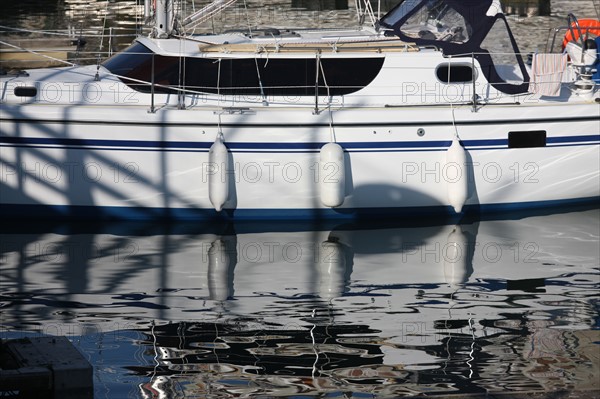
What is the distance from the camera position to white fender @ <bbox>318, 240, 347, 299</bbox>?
10539 millimetres

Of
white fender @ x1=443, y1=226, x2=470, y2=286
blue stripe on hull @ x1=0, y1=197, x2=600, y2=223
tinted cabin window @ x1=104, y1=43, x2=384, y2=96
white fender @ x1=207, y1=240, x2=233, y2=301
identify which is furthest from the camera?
blue stripe on hull @ x1=0, y1=197, x2=600, y2=223

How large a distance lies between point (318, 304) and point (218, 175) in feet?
10.6

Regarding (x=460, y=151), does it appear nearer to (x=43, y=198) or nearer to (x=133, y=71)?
(x=133, y=71)

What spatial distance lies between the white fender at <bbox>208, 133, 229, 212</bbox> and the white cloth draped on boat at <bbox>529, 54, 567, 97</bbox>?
3.81 meters

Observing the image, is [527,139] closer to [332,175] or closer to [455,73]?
[455,73]

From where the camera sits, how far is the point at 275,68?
13.2 metres

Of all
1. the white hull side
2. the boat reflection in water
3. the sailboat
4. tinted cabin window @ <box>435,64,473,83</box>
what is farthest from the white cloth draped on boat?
the boat reflection in water

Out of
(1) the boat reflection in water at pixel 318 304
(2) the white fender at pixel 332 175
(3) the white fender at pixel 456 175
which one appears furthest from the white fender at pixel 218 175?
(3) the white fender at pixel 456 175

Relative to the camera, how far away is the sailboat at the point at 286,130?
12.9 meters

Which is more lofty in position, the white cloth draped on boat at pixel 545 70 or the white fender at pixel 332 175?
the white cloth draped on boat at pixel 545 70

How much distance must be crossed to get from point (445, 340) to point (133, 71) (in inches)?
231

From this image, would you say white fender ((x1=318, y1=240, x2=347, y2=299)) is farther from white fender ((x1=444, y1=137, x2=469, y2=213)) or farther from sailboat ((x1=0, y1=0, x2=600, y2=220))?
white fender ((x1=444, y1=137, x2=469, y2=213))

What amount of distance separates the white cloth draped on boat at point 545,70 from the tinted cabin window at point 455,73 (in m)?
0.80

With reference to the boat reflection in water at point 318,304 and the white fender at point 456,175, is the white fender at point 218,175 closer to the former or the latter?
the boat reflection in water at point 318,304
